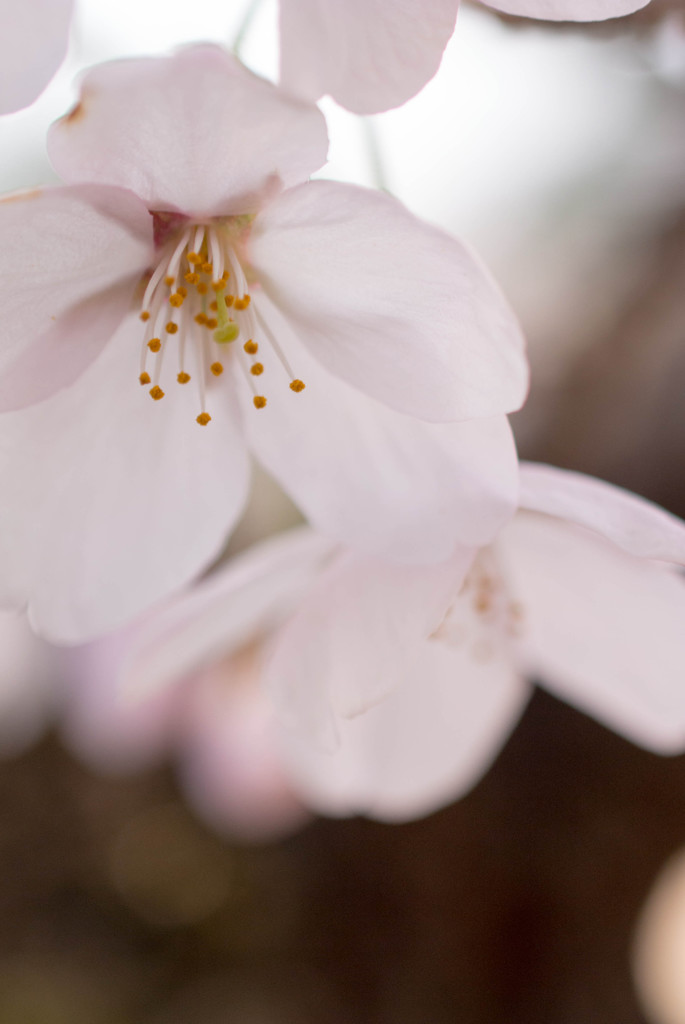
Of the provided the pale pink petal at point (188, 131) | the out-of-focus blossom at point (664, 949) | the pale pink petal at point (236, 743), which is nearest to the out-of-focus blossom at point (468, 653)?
the pale pink petal at point (188, 131)

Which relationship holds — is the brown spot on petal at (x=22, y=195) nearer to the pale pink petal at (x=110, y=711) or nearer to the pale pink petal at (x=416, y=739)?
the pale pink petal at (x=416, y=739)

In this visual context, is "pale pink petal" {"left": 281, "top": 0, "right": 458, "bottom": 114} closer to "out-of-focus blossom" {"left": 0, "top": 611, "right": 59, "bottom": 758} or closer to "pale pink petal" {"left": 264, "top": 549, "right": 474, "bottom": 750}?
"pale pink petal" {"left": 264, "top": 549, "right": 474, "bottom": 750}

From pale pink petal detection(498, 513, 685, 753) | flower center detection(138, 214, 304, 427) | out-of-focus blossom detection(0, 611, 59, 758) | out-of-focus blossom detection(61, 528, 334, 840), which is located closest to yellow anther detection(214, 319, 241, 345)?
flower center detection(138, 214, 304, 427)

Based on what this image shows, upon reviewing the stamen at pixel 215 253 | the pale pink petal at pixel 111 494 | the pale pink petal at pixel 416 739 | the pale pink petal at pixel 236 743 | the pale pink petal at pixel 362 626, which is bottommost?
the pale pink petal at pixel 236 743

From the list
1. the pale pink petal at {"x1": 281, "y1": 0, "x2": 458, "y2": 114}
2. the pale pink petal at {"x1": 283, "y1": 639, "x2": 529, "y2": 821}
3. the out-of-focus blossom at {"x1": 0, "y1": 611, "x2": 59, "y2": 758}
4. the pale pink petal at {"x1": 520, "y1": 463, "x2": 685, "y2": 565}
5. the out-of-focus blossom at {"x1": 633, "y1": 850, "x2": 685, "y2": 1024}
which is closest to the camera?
the pale pink petal at {"x1": 281, "y1": 0, "x2": 458, "y2": 114}

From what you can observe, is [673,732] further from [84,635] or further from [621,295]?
[621,295]

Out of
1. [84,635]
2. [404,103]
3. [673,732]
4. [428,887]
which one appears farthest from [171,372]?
[428,887]
